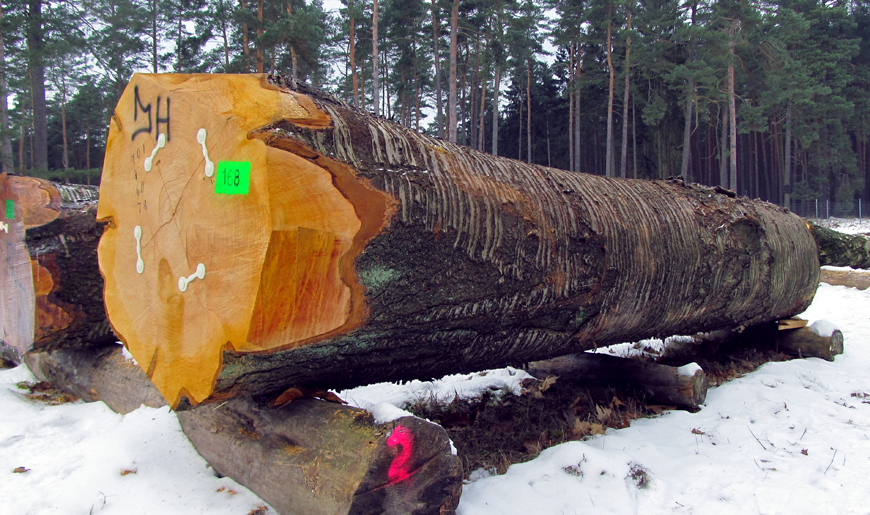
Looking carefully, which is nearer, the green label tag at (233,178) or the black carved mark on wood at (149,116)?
the green label tag at (233,178)

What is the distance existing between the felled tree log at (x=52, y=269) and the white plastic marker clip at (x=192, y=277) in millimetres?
1932

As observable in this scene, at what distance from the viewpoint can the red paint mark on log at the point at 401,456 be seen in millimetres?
1650

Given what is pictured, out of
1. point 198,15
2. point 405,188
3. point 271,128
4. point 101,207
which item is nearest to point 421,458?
point 405,188

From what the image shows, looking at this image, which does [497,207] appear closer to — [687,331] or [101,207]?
[101,207]

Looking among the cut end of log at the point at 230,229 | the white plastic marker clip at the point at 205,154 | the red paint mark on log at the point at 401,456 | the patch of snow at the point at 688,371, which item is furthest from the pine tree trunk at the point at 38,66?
the patch of snow at the point at 688,371

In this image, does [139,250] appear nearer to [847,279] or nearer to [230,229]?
[230,229]

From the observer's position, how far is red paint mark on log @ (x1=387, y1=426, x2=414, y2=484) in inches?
65.0

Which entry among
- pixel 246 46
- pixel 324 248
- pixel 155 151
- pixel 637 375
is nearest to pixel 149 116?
pixel 155 151

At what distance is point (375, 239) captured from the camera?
5.43ft

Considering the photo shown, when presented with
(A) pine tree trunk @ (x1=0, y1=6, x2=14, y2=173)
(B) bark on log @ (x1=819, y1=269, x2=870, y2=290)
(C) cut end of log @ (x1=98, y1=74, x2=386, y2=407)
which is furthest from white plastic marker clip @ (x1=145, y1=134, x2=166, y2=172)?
(A) pine tree trunk @ (x1=0, y1=6, x2=14, y2=173)

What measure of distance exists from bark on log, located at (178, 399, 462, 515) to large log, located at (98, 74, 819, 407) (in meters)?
0.21

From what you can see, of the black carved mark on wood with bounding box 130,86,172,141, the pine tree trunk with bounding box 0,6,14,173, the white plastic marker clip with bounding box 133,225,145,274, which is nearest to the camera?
the black carved mark on wood with bounding box 130,86,172,141

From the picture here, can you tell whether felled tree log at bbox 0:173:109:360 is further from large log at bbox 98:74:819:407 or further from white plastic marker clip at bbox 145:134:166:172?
white plastic marker clip at bbox 145:134:166:172

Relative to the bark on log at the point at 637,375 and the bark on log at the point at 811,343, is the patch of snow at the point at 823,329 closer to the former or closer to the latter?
the bark on log at the point at 811,343
